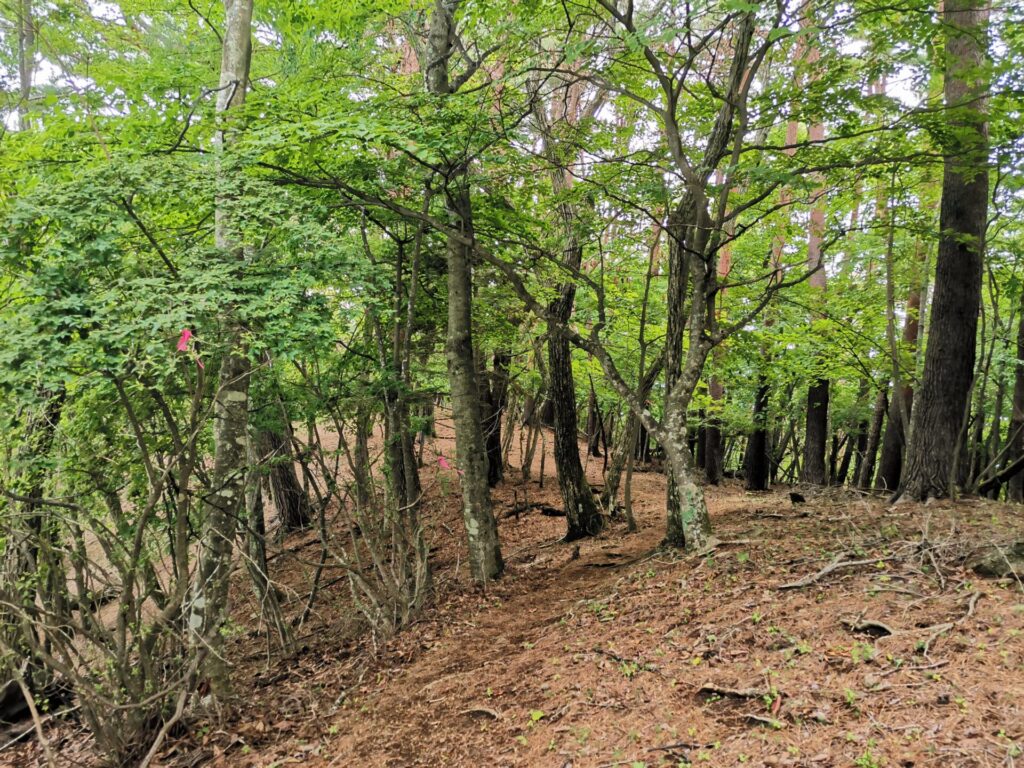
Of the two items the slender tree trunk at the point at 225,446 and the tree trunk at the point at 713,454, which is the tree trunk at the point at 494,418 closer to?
the tree trunk at the point at 713,454

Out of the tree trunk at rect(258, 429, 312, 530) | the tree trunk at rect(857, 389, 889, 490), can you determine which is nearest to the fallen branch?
the tree trunk at rect(258, 429, 312, 530)

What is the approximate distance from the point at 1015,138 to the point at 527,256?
491 cm

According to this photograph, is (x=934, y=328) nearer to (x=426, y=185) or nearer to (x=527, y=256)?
(x=527, y=256)

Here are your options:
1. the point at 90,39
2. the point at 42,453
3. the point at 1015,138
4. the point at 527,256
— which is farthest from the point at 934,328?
the point at 90,39

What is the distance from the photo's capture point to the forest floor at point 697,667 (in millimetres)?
2875

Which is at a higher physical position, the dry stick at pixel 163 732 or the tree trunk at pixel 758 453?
the tree trunk at pixel 758 453

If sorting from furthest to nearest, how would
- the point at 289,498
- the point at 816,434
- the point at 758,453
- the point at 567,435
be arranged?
the point at 758,453
the point at 816,434
the point at 289,498
the point at 567,435

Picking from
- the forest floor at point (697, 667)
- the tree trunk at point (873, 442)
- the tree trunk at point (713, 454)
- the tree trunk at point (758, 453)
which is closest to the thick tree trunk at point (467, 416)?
the forest floor at point (697, 667)

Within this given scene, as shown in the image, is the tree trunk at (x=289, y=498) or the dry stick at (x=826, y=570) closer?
the dry stick at (x=826, y=570)

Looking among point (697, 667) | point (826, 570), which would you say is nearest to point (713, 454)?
point (826, 570)

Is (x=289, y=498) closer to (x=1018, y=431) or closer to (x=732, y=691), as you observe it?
(x=732, y=691)

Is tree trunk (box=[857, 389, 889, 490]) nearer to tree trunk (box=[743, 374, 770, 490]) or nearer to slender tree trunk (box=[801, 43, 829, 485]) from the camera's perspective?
slender tree trunk (box=[801, 43, 829, 485])

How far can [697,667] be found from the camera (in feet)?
12.3

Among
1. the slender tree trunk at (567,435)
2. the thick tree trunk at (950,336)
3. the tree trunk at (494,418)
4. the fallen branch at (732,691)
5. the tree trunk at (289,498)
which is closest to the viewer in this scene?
the fallen branch at (732,691)
